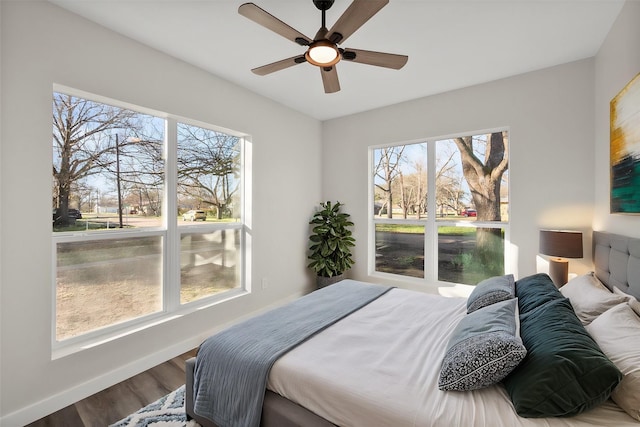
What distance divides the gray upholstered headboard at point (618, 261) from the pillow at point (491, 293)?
0.59 m

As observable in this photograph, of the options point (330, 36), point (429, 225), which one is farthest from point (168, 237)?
point (429, 225)

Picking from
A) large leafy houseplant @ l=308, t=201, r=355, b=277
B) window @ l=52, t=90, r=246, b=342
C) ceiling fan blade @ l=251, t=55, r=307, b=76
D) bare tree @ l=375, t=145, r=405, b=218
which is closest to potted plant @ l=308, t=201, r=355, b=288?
large leafy houseplant @ l=308, t=201, r=355, b=277

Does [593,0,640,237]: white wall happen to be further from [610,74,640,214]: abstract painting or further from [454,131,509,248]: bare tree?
[454,131,509,248]: bare tree

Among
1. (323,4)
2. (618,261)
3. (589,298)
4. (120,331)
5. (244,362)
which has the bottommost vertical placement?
(120,331)

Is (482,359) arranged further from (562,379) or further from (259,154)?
(259,154)

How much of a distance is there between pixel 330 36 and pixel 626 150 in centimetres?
206

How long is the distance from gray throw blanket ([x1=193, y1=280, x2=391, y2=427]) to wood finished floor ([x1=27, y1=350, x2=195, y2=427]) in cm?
68

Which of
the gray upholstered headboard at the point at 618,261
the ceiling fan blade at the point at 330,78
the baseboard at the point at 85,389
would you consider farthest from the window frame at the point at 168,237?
the gray upholstered headboard at the point at 618,261

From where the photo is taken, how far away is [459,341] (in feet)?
4.69

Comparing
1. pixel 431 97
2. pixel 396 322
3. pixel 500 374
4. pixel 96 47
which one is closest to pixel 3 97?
pixel 96 47

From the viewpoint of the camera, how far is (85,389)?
2.09 meters

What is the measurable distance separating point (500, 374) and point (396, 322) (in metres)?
0.82

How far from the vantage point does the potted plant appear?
404 centimetres

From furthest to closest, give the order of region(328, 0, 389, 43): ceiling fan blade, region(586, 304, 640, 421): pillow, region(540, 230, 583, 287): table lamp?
region(540, 230, 583, 287): table lamp
region(328, 0, 389, 43): ceiling fan blade
region(586, 304, 640, 421): pillow
